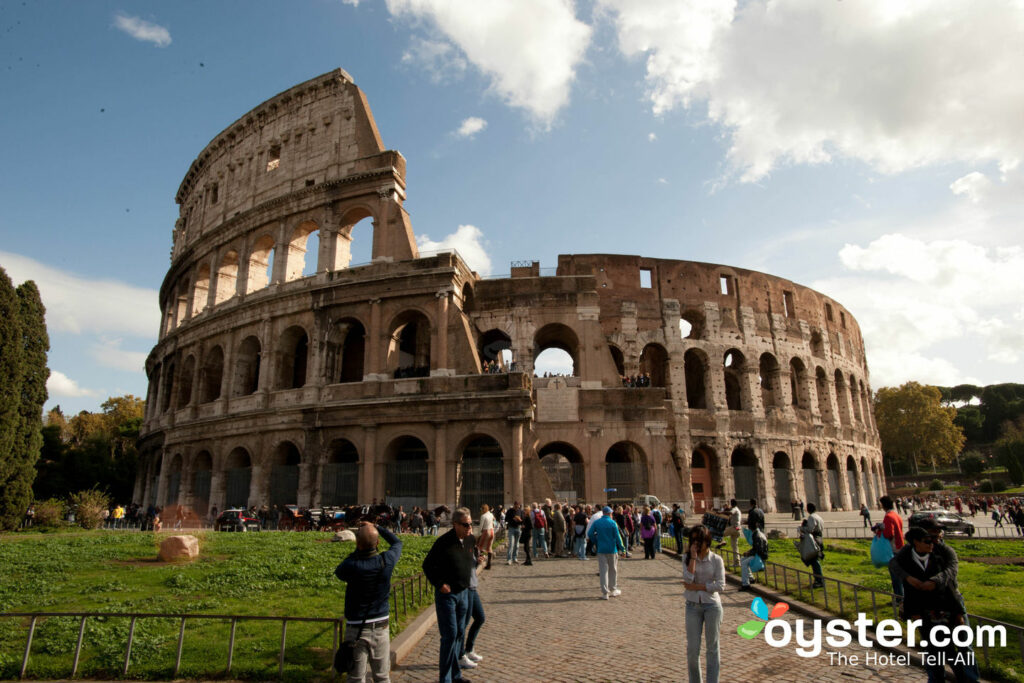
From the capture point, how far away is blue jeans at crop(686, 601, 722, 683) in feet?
15.5

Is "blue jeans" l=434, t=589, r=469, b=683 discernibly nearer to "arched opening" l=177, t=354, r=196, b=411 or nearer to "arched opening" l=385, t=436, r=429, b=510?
→ "arched opening" l=385, t=436, r=429, b=510

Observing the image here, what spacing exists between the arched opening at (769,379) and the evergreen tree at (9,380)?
31.2 m

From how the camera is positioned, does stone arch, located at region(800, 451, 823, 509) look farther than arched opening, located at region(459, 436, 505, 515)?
Yes

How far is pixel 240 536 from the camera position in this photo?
1531 cm

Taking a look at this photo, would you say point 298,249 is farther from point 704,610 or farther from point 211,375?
point 704,610

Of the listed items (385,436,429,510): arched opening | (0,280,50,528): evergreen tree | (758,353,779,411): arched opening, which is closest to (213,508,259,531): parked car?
(385,436,429,510): arched opening

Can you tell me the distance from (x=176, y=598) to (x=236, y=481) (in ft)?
59.2

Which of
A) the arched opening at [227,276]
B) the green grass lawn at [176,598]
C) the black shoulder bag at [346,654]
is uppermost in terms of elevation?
the arched opening at [227,276]

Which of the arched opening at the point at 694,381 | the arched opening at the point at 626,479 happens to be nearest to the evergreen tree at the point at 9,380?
the arched opening at the point at 626,479

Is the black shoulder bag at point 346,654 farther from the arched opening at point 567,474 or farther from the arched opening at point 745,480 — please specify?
the arched opening at point 745,480

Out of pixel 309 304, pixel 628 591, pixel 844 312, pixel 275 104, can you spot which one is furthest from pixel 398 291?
pixel 844 312

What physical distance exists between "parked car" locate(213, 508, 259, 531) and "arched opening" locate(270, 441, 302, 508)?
2.48 metres

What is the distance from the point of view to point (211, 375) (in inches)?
1146

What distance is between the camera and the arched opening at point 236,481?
2478 centimetres
